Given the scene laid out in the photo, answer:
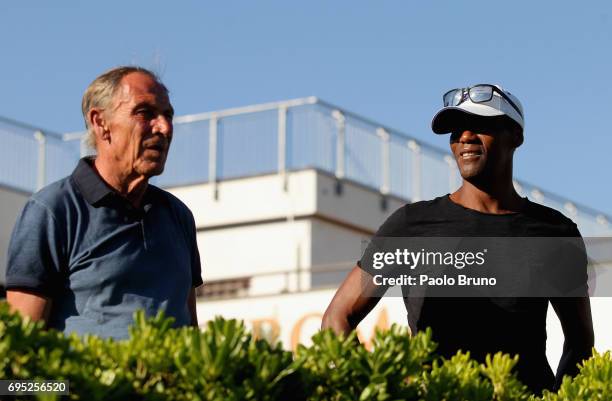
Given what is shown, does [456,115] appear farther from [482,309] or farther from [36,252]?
[36,252]

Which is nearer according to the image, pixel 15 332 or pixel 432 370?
pixel 15 332

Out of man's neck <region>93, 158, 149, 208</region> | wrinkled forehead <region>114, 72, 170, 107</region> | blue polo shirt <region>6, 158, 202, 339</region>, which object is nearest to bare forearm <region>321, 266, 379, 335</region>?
blue polo shirt <region>6, 158, 202, 339</region>

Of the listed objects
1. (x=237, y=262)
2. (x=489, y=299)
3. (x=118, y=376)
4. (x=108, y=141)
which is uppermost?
(x=237, y=262)

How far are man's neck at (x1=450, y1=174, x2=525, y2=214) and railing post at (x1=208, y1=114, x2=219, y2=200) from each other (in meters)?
21.5

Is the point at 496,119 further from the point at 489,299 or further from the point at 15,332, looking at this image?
the point at 15,332

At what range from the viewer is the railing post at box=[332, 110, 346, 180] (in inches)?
Answer: 1049

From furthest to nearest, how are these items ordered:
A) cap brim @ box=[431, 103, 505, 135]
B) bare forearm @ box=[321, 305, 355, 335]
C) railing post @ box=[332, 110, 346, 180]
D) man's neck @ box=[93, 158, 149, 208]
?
railing post @ box=[332, 110, 346, 180]
cap brim @ box=[431, 103, 505, 135]
bare forearm @ box=[321, 305, 355, 335]
man's neck @ box=[93, 158, 149, 208]

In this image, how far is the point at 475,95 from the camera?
5.64 metres

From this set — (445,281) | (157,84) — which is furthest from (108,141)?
(445,281)

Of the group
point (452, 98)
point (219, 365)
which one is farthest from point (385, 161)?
point (219, 365)

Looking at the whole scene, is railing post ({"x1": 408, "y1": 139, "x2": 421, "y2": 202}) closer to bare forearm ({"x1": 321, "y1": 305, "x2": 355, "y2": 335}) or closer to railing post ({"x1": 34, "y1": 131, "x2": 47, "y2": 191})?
railing post ({"x1": 34, "y1": 131, "x2": 47, "y2": 191})

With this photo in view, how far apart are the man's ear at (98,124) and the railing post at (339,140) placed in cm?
2150

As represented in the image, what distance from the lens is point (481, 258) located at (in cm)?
538

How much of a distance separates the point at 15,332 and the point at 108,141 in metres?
1.58
